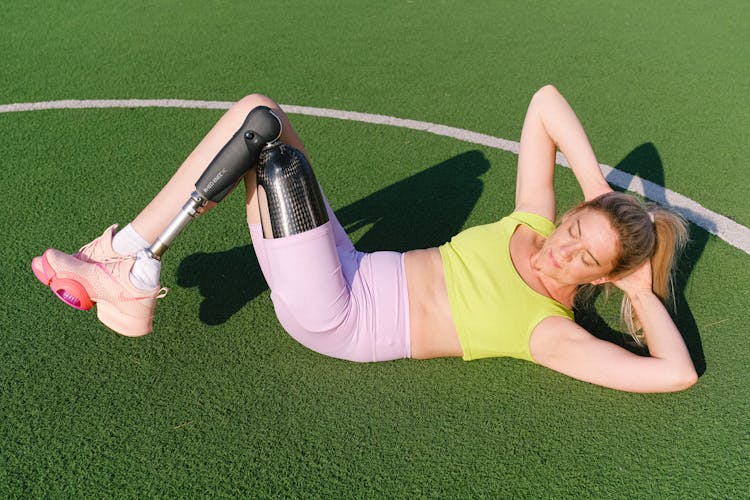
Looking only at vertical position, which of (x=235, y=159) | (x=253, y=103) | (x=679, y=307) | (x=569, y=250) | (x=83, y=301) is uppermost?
(x=253, y=103)

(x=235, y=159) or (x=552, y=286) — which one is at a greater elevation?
(x=235, y=159)

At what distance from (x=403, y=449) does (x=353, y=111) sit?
3366 mm

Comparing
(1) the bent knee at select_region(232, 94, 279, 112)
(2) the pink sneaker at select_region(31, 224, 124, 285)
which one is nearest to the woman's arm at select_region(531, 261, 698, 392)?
(1) the bent knee at select_region(232, 94, 279, 112)

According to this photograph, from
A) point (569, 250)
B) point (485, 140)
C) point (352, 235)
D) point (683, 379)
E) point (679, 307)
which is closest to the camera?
point (683, 379)

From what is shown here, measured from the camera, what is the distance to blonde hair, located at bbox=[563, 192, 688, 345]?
3.07 metres

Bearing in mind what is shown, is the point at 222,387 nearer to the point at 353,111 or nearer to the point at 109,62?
the point at 353,111

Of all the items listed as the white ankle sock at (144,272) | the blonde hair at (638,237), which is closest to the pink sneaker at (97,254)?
the white ankle sock at (144,272)

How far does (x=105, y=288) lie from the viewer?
A: 3100 mm

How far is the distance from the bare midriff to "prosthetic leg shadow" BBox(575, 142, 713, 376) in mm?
847

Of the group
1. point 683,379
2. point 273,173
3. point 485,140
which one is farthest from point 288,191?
point 485,140

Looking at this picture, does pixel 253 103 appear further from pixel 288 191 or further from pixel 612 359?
pixel 612 359

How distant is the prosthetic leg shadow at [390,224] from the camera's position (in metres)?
3.73

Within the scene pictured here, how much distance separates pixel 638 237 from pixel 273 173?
1.64 meters

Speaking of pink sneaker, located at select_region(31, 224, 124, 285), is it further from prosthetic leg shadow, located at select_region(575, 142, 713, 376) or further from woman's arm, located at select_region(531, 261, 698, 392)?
prosthetic leg shadow, located at select_region(575, 142, 713, 376)
